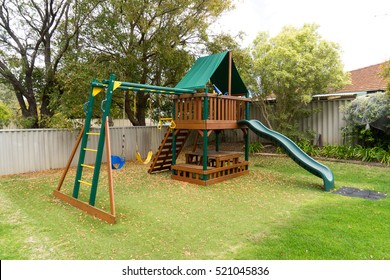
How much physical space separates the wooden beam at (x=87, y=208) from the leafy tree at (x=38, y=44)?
4.89 m

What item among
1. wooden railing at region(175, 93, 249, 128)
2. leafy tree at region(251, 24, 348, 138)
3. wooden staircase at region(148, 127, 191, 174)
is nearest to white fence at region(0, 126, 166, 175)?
wooden staircase at region(148, 127, 191, 174)

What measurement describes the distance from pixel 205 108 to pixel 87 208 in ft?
11.6

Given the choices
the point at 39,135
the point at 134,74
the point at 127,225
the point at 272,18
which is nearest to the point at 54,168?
the point at 39,135

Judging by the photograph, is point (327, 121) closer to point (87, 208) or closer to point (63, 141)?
point (87, 208)

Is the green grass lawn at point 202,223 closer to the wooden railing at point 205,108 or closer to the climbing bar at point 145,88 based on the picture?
the wooden railing at point 205,108

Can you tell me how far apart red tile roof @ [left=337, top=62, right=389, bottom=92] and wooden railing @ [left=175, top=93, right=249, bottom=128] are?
885 cm

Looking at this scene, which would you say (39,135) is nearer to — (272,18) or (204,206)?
(204,206)

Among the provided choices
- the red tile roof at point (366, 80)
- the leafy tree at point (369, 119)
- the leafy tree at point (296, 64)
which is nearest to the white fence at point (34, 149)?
the leafy tree at point (296, 64)

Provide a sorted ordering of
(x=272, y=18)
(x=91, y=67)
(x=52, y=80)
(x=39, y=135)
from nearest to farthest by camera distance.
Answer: (x=39, y=135), (x=91, y=67), (x=52, y=80), (x=272, y=18)

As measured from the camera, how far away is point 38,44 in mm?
9719

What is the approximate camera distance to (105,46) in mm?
10047

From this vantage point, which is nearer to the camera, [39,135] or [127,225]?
[127,225]

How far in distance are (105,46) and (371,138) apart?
991 centimetres

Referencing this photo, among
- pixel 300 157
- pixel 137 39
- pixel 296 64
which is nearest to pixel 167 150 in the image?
pixel 300 157
